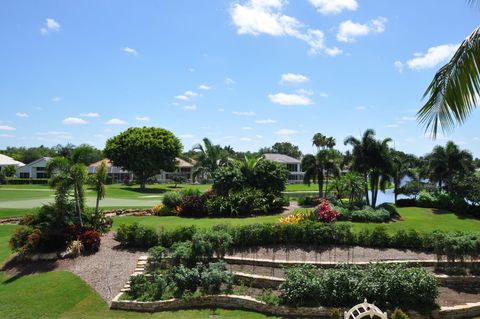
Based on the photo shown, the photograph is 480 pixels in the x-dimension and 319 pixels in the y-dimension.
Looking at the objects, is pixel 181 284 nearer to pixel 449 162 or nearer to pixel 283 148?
pixel 449 162

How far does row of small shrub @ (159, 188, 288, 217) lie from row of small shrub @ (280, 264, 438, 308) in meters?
11.3

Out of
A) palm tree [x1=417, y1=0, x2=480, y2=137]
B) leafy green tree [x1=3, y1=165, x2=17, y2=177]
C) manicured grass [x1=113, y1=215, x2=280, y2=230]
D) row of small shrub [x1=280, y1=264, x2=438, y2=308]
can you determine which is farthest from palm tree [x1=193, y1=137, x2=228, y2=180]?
leafy green tree [x1=3, y1=165, x2=17, y2=177]

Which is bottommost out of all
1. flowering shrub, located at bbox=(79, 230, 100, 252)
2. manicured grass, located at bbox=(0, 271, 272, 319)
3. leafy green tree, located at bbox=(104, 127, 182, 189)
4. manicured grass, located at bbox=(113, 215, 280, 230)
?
manicured grass, located at bbox=(0, 271, 272, 319)

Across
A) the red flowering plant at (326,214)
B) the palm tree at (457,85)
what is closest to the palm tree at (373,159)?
the red flowering plant at (326,214)

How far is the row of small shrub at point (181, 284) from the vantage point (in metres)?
11.4

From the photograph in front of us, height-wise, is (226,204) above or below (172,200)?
below

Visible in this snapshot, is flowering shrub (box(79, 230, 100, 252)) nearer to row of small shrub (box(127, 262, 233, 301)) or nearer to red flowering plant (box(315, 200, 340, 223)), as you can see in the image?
row of small shrub (box(127, 262, 233, 301))

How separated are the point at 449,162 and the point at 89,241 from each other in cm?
2821

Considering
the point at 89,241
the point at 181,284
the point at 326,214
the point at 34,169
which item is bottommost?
the point at 181,284

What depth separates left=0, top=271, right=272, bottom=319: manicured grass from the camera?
34.3 feet

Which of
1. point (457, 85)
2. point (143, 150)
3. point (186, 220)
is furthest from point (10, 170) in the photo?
point (457, 85)

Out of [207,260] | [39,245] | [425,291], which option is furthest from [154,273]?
[425,291]

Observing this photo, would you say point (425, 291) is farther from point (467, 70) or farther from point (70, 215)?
point (70, 215)

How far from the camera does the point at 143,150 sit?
50.0 m
